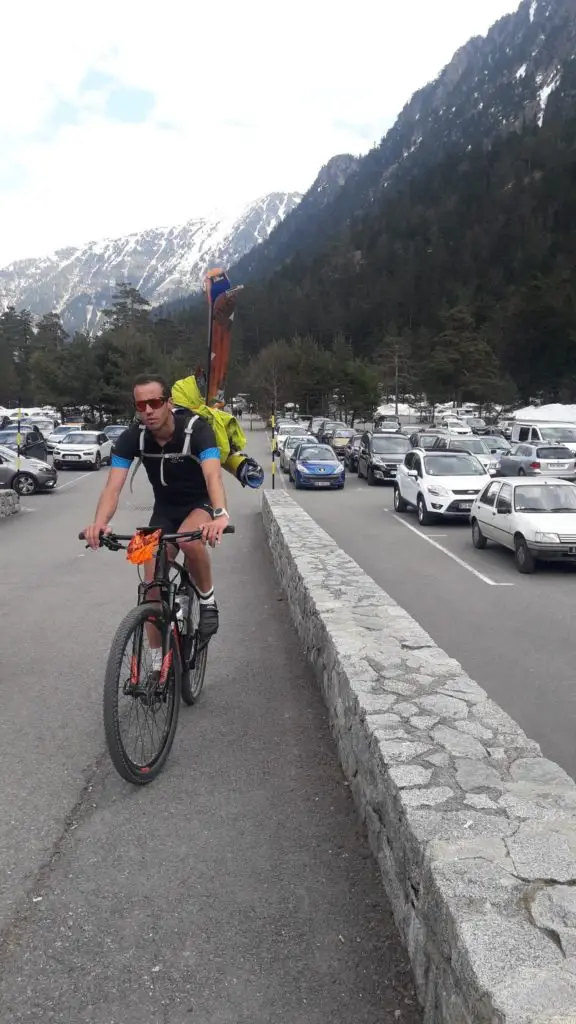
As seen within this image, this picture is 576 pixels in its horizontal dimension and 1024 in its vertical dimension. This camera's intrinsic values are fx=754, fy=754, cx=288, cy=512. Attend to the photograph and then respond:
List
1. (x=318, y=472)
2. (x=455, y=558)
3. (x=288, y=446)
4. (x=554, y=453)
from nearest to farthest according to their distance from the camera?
1. (x=455, y=558)
2. (x=318, y=472)
3. (x=554, y=453)
4. (x=288, y=446)

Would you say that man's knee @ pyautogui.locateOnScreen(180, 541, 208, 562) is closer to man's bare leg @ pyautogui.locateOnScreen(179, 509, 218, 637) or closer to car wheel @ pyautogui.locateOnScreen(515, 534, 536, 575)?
man's bare leg @ pyautogui.locateOnScreen(179, 509, 218, 637)

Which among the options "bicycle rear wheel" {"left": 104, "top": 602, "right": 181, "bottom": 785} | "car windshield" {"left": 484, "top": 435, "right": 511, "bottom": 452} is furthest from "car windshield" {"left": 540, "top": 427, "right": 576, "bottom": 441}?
"bicycle rear wheel" {"left": 104, "top": 602, "right": 181, "bottom": 785}

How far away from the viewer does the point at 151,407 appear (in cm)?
414

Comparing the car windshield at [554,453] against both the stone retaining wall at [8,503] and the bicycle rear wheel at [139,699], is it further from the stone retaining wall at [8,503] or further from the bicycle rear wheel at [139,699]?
the bicycle rear wheel at [139,699]

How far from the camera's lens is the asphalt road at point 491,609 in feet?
18.5

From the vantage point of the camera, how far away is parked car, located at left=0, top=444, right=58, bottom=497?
74.0 feet

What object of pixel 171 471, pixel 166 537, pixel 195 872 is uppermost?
pixel 171 471

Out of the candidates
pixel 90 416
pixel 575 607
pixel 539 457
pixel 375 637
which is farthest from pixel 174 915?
pixel 90 416

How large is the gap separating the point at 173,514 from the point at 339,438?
129 feet

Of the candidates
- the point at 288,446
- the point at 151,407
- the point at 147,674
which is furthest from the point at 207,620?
the point at 288,446

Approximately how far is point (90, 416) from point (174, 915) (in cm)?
7182

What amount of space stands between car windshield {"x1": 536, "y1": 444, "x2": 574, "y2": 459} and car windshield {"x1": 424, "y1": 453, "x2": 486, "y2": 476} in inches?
304

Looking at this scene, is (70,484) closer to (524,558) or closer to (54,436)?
(54,436)

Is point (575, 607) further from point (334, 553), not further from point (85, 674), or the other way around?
point (85, 674)
